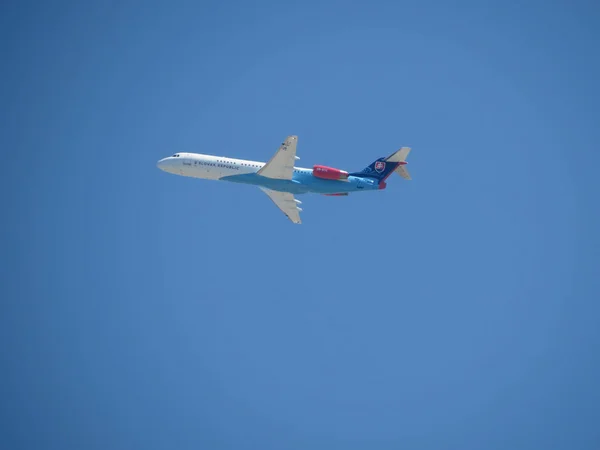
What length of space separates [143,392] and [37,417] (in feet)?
91.3

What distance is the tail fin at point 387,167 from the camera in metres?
64.2

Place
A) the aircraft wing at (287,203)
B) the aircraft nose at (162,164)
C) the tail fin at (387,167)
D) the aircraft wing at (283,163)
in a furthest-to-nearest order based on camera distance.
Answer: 1. the aircraft wing at (287,203)
2. the aircraft nose at (162,164)
3. the tail fin at (387,167)
4. the aircraft wing at (283,163)

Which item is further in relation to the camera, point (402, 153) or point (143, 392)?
point (143, 392)

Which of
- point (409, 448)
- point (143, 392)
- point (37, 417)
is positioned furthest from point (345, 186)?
point (37, 417)

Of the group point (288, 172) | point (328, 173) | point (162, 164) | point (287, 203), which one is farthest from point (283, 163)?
point (162, 164)

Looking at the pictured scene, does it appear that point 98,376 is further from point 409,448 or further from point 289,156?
point 289,156

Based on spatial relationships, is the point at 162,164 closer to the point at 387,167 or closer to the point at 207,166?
the point at 207,166

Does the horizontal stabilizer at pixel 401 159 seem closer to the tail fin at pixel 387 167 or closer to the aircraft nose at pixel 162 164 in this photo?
the tail fin at pixel 387 167

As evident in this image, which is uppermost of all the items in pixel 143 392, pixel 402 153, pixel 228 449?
pixel 402 153

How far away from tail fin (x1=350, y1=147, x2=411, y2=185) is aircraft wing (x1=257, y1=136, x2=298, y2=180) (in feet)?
25.4

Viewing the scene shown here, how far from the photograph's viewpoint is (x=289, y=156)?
204ft

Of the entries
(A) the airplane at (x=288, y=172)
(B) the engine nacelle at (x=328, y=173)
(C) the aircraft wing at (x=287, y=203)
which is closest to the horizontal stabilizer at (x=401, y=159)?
(A) the airplane at (x=288, y=172)

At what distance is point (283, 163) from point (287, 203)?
926cm

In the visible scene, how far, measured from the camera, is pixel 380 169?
6469cm
